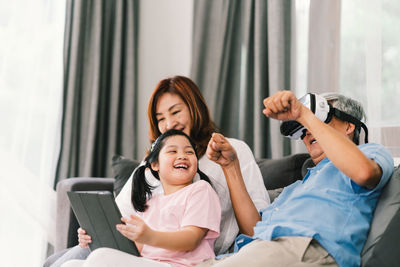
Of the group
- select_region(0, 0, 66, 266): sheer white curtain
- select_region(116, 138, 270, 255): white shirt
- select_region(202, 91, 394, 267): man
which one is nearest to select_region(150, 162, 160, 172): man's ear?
select_region(116, 138, 270, 255): white shirt

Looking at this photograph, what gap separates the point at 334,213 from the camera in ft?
4.06

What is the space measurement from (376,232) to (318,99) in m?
0.44

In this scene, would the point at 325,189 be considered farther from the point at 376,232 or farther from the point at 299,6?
the point at 299,6

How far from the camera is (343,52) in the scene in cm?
236

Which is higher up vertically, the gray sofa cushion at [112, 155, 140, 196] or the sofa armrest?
the gray sofa cushion at [112, 155, 140, 196]

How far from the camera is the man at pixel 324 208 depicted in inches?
46.3

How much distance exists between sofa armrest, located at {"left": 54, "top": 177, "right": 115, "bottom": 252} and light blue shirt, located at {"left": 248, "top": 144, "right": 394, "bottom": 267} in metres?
1.17

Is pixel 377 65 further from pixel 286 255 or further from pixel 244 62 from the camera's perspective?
pixel 286 255

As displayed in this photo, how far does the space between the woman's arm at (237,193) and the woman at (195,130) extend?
108mm

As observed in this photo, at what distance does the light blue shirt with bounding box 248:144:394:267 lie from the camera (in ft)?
3.92

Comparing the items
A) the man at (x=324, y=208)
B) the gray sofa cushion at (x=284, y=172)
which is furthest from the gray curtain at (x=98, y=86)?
the man at (x=324, y=208)

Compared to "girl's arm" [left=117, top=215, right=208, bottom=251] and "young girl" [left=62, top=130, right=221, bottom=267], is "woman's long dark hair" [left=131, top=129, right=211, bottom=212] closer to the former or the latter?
"young girl" [left=62, top=130, right=221, bottom=267]

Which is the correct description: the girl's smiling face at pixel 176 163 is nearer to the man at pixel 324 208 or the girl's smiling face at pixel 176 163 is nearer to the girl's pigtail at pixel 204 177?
the girl's pigtail at pixel 204 177

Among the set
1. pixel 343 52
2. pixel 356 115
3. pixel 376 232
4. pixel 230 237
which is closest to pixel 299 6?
pixel 343 52
